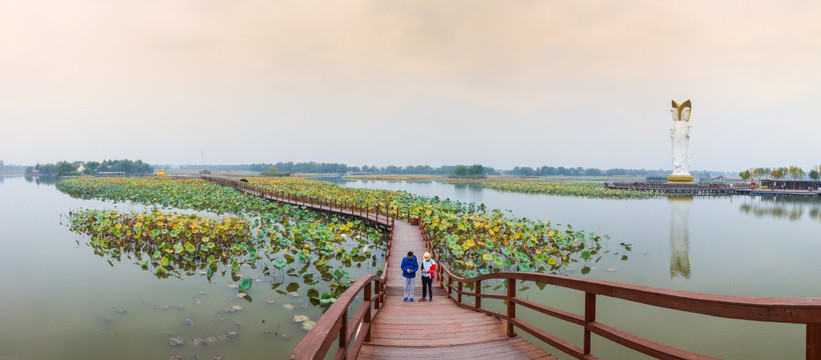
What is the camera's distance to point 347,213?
2605 cm

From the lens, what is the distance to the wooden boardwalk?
445 centimetres

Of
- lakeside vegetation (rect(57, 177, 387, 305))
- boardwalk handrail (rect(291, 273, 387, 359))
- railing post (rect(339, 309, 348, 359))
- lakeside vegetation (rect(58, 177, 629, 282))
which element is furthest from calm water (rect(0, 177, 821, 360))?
railing post (rect(339, 309, 348, 359))

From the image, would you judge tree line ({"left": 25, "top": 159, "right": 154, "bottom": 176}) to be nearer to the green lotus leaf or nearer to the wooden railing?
the wooden railing

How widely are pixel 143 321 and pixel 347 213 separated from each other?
16830 millimetres

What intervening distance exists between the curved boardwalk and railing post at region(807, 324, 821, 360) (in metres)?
2.50

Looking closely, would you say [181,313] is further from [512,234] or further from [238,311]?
[512,234]

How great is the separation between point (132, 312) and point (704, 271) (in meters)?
19.4

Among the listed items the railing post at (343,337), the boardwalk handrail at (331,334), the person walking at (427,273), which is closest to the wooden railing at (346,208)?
the person walking at (427,273)

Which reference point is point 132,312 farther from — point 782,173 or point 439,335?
point 782,173

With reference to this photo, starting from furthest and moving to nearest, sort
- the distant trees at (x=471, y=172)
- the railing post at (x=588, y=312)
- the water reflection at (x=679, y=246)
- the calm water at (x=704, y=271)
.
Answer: the distant trees at (x=471, y=172), the water reflection at (x=679, y=246), the calm water at (x=704, y=271), the railing post at (x=588, y=312)

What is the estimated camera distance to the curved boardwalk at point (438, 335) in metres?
4.45

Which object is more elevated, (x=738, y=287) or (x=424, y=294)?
(x=424, y=294)

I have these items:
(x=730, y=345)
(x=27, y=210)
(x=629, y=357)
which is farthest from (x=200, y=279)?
(x=27, y=210)

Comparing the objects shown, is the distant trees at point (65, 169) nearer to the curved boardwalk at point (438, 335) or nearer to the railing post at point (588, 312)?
the curved boardwalk at point (438, 335)
